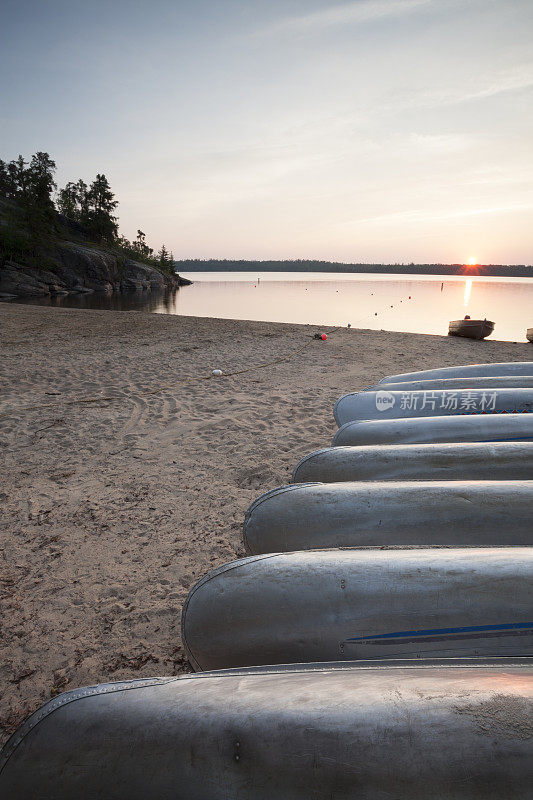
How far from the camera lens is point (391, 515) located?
8.33 ft

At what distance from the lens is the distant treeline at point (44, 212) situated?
50.2 meters

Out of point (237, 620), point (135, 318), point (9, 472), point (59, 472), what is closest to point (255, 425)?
point (59, 472)

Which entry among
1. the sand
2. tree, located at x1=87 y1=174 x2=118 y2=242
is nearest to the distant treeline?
tree, located at x1=87 y1=174 x2=118 y2=242

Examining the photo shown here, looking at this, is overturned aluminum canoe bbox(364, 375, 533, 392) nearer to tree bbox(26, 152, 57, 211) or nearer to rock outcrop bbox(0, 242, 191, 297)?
rock outcrop bbox(0, 242, 191, 297)

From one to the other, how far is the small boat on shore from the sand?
18.3 ft

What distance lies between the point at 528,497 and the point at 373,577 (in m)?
1.23

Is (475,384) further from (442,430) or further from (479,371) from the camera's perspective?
(442,430)

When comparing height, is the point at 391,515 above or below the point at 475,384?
below

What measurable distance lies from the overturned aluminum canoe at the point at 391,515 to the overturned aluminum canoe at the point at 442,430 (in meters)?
1.25

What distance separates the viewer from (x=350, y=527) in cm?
254

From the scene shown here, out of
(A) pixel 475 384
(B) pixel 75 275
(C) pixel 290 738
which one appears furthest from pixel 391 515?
(B) pixel 75 275

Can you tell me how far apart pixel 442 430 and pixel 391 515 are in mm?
1781

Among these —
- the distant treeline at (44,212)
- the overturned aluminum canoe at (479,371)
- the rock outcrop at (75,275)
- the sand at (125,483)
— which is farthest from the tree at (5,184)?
the overturned aluminum canoe at (479,371)

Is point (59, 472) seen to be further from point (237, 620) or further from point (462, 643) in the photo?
point (462, 643)
